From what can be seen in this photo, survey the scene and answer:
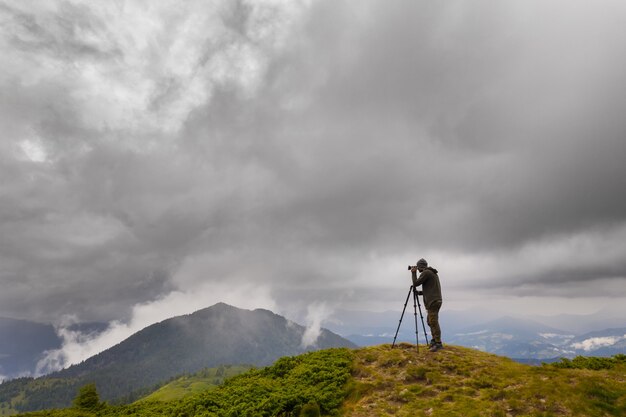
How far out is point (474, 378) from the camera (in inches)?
657

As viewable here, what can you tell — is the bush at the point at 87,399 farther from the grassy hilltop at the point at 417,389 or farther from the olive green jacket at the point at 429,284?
the olive green jacket at the point at 429,284

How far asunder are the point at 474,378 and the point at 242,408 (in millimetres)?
11212

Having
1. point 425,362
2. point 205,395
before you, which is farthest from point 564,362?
point 205,395

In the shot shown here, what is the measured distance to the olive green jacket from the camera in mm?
21109

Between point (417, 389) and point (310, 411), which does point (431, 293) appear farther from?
point (310, 411)

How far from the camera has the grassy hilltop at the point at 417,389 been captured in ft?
43.9

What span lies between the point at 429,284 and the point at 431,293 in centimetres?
57

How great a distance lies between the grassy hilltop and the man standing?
4.13 ft

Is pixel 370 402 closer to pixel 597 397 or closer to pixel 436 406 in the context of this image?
pixel 436 406

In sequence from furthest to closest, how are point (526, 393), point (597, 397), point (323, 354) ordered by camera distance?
point (323, 354)
point (526, 393)
point (597, 397)

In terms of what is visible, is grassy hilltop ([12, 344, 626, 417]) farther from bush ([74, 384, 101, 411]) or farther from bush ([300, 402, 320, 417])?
bush ([74, 384, 101, 411])

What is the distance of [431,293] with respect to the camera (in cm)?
2122

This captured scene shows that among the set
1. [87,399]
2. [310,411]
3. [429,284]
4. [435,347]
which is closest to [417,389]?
[310,411]

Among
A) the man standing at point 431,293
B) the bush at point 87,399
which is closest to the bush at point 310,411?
the man standing at point 431,293
